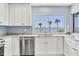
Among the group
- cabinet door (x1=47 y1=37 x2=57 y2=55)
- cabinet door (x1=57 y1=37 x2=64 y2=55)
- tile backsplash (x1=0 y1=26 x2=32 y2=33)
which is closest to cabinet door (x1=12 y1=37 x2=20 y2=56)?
tile backsplash (x1=0 y1=26 x2=32 y2=33)

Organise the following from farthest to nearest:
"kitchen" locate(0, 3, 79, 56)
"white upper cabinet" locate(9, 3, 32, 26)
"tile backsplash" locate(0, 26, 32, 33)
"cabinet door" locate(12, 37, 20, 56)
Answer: "tile backsplash" locate(0, 26, 32, 33)
"white upper cabinet" locate(9, 3, 32, 26)
"kitchen" locate(0, 3, 79, 56)
"cabinet door" locate(12, 37, 20, 56)

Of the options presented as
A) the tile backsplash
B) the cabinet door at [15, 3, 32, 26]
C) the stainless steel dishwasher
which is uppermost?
the cabinet door at [15, 3, 32, 26]

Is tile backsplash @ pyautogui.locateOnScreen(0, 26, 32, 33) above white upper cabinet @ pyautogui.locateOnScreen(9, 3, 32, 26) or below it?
below

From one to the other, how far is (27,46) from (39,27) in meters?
0.75

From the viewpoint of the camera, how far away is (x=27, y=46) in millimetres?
4105

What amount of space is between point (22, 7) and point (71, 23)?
165cm

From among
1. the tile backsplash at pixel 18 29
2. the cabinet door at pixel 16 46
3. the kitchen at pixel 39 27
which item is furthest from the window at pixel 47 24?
the cabinet door at pixel 16 46

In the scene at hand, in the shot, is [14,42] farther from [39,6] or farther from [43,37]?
[39,6]

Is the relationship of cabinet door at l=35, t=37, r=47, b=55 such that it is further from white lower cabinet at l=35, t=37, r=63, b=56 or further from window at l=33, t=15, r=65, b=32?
window at l=33, t=15, r=65, b=32

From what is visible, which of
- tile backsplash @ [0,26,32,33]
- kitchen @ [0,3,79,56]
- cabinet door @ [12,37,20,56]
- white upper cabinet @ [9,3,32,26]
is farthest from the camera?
tile backsplash @ [0,26,32,33]

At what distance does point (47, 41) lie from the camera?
13.4ft

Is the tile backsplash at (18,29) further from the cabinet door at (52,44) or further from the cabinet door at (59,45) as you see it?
the cabinet door at (59,45)

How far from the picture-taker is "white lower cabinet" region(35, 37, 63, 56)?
4035mm

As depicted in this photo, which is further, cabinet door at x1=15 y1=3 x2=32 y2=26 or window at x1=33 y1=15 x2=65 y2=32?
window at x1=33 y1=15 x2=65 y2=32
